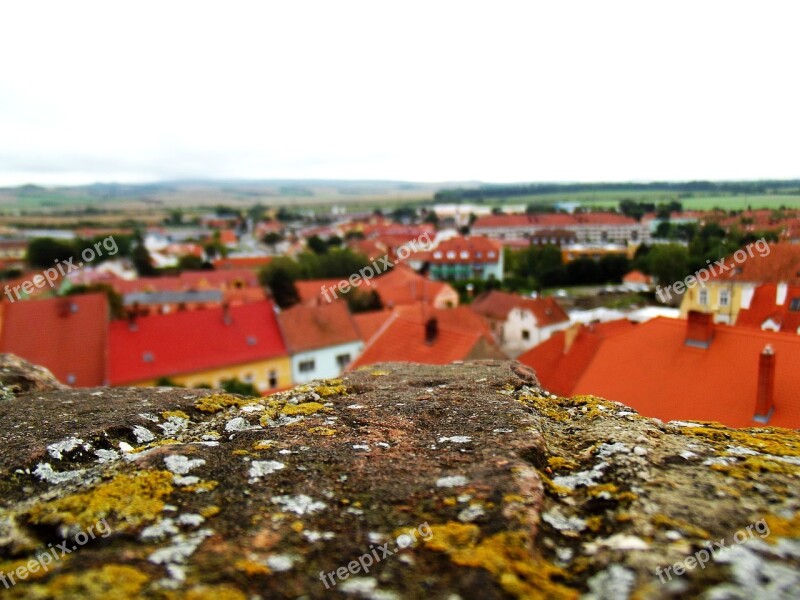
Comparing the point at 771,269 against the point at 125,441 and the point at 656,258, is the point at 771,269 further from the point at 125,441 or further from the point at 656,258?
the point at 125,441

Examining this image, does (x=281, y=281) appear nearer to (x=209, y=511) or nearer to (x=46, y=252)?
(x=46, y=252)

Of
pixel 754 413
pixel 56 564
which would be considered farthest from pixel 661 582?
pixel 754 413

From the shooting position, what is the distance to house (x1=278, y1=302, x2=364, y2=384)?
90.7 ft

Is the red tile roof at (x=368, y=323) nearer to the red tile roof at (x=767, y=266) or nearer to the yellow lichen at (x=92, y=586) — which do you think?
the red tile roof at (x=767, y=266)

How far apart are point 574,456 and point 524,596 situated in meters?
1.10

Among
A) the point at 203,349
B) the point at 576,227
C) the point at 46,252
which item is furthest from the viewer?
the point at 46,252

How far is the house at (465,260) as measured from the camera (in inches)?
2938

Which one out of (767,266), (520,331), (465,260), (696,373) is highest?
(767,266)

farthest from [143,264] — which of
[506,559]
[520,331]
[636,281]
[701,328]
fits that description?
[506,559]

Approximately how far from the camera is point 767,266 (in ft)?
55.4

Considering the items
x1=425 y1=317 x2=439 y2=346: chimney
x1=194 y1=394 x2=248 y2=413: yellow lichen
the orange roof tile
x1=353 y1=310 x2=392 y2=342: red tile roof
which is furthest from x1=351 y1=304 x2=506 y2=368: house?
x1=194 y1=394 x2=248 y2=413: yellow lichen

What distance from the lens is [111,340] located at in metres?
23.8

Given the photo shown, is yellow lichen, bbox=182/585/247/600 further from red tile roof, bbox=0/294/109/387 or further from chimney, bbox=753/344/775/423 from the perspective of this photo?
red tile roof, bbox=0/294/109/387

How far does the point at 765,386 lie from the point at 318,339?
20891 mm
